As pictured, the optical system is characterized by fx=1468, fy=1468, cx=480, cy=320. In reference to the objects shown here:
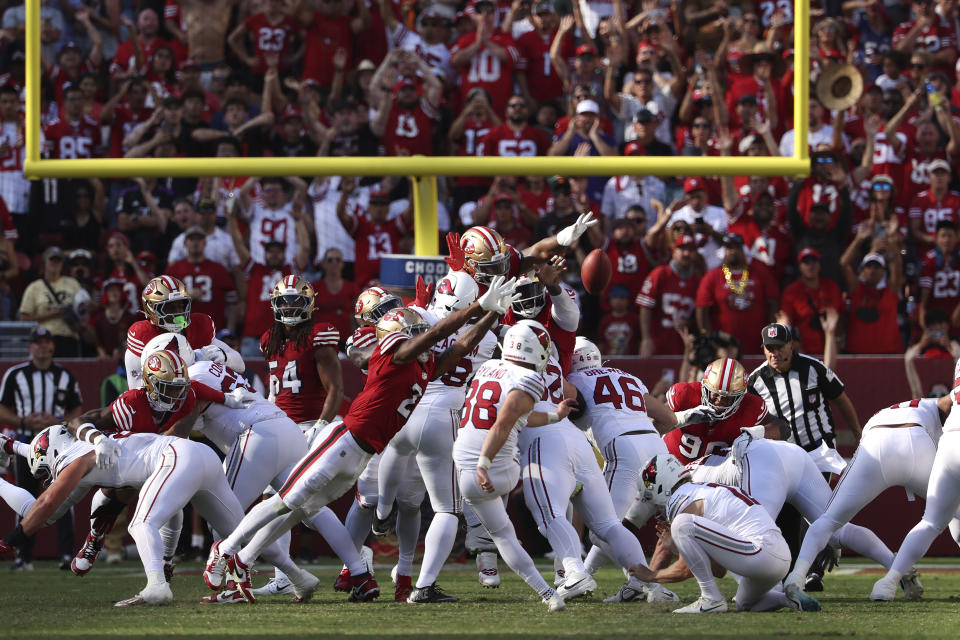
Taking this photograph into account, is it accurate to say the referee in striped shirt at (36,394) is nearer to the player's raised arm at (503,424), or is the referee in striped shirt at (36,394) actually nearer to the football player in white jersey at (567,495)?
the football player in white jersey at (567,495)

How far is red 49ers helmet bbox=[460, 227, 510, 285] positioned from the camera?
7898mm

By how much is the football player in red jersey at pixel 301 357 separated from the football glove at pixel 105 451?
1.35m

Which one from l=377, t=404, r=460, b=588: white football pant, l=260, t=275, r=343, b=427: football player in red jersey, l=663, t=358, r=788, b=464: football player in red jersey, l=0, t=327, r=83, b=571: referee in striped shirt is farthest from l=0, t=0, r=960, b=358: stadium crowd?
l=377, t=404, r=460, b=588: white football pant

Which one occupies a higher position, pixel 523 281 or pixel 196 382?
pixel 523 281

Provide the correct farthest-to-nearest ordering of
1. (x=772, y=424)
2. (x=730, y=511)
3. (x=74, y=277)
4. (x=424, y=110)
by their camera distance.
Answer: (x=424, y=110), (x=74, y=277), (x=772, y=424), (x=730, y=511)

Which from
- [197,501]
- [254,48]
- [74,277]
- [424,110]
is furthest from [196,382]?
[254,48]

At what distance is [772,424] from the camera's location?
8.54m

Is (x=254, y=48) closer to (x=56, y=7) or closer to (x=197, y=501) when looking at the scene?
(x=56, y=7)

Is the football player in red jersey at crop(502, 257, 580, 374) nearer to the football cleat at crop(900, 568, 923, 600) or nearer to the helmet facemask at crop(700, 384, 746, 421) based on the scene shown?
the helmet facemask at crop(700, 384, 746, 421)

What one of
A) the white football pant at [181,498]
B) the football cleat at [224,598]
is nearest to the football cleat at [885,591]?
the white football pant at [181,498]

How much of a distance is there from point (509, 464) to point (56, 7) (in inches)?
373

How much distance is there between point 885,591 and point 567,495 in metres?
1.76

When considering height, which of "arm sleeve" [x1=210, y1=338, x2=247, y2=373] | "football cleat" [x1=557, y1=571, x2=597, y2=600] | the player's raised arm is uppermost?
"arm sleeve" [x1=210, y1=338, x2=247, y2=373]

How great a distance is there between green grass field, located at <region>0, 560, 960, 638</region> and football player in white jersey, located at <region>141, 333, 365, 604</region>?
12.9 inches
